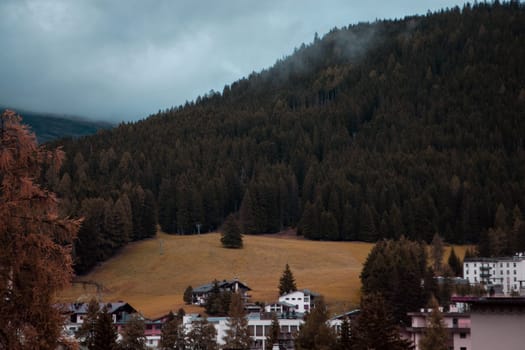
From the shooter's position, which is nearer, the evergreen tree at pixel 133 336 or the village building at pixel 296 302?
the evergreen tree at pixel 133 336

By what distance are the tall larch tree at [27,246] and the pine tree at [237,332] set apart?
68.7 meters

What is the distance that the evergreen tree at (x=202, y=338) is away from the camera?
90438 millimetres

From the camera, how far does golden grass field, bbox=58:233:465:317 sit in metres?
128

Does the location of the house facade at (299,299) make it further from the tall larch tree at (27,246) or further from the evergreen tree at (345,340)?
the tall larch tree at (27,246)

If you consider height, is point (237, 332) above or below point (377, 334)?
below

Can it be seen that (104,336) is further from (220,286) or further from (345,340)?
(220,286)

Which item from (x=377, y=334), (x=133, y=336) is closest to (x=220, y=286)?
(x=133, y=336)

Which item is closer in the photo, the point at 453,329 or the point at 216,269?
the point at 453,329

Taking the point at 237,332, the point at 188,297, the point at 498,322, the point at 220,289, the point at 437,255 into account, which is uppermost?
the point at 437,255

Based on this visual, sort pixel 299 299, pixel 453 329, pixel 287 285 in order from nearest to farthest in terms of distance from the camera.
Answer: pixel 453 329, pixel 299 299, pixel 287 285

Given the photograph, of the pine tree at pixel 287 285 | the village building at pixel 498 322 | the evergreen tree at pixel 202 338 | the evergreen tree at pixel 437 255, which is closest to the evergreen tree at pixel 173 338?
the evergreen tree at pixel 202 338

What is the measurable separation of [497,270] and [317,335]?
7799 centimetres

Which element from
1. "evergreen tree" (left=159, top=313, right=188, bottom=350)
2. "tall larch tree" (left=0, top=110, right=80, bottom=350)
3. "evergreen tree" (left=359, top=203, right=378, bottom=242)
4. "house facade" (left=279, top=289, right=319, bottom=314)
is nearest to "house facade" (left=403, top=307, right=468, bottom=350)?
"evergreen tree" (left=159, top=313, right=188, bottom=350)

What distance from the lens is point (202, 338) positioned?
9081cm
